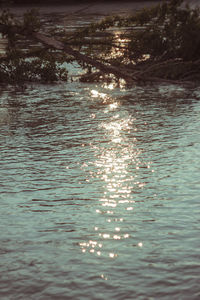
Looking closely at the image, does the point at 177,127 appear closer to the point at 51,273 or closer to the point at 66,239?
the point at 66,239

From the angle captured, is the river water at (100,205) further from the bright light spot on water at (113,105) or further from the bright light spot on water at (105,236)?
the bright light spot on water at (113,105)

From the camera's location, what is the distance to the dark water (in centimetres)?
672

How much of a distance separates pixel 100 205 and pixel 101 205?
2 centimetres

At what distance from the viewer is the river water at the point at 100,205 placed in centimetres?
672

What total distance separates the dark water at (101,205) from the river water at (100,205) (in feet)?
0.05

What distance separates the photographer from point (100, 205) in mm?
9367

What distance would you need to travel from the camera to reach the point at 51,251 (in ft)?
24.8

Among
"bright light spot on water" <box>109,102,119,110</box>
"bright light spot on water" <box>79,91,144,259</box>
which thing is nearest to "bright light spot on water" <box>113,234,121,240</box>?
"bright light spot on water" <box>79,91,144,259</box>

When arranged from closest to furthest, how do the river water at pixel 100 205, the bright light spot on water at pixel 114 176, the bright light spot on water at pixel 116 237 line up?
the river water at pixel 100 205
the bright light spot on water at pixel 116 237
the bright light spot on water at pixel 114 176

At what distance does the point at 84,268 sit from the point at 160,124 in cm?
1009

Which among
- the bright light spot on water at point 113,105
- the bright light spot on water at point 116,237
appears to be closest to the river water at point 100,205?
the bright light spot on water at point 116,237

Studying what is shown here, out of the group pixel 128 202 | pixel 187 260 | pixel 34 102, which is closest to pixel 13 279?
pixel 187 260

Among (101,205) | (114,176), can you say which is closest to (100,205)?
(101,205)

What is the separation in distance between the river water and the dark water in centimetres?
2
